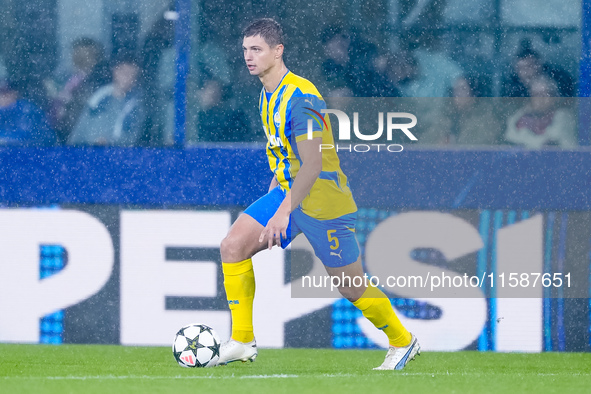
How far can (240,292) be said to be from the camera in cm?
579

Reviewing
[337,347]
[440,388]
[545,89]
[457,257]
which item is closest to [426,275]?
[457,257]

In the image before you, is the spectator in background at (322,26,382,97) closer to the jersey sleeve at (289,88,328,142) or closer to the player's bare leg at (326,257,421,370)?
the jersey sleeve at (289,88,328,142)

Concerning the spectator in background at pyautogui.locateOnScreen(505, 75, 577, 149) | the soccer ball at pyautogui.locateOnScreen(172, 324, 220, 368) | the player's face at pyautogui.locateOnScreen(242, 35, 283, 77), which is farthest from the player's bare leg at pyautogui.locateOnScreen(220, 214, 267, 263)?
the spectator in background at pyautogui.locateOnScreen(505, 75, 577, 149)

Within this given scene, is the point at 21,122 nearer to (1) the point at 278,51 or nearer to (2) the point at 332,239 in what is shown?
(1) the point at 278,51

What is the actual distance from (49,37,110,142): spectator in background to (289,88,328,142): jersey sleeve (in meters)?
2.19

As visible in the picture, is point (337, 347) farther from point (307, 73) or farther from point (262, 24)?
point (262, 24)

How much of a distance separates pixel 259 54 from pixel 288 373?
1.62 metres

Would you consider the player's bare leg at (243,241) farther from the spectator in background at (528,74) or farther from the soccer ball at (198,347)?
the spectator in background at (528,74)

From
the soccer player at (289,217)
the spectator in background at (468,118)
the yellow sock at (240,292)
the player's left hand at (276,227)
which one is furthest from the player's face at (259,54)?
the spectator in background at (468,118)

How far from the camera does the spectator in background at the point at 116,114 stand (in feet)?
24.3

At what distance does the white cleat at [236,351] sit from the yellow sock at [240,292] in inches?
1.1

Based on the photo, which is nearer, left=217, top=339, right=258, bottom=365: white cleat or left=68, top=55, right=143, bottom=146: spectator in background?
left=217, top=339, right=258, bottom=365: white cleat

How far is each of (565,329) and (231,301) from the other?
7.70ft

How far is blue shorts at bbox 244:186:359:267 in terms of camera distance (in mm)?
5734
